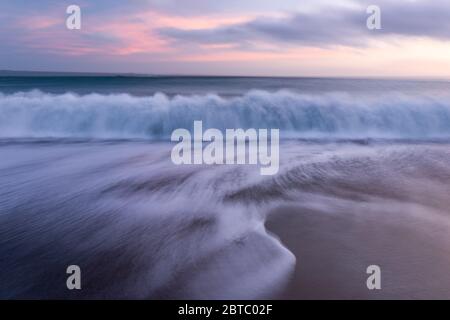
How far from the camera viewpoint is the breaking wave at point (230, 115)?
880 cm

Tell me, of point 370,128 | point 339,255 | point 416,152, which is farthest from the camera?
point 370,128

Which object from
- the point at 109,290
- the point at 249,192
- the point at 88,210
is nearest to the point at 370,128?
the point at 249,192

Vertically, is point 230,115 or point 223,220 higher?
point 230,115

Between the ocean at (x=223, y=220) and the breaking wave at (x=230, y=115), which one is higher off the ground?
the breaking wave at (x=230, y=115)

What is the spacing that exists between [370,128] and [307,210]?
18.7 feet

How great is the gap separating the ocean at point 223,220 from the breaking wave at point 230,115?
596 mm

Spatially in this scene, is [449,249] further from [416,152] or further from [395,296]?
[416,152]

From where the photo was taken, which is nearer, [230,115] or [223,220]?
[223,220]

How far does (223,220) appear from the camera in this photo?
382cm

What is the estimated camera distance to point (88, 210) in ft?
13.4

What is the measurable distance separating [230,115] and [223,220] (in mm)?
6422

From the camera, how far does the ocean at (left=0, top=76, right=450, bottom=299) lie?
2.75m

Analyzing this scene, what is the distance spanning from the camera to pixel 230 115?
392 inches

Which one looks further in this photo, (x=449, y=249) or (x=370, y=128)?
(x=370, y=128)
